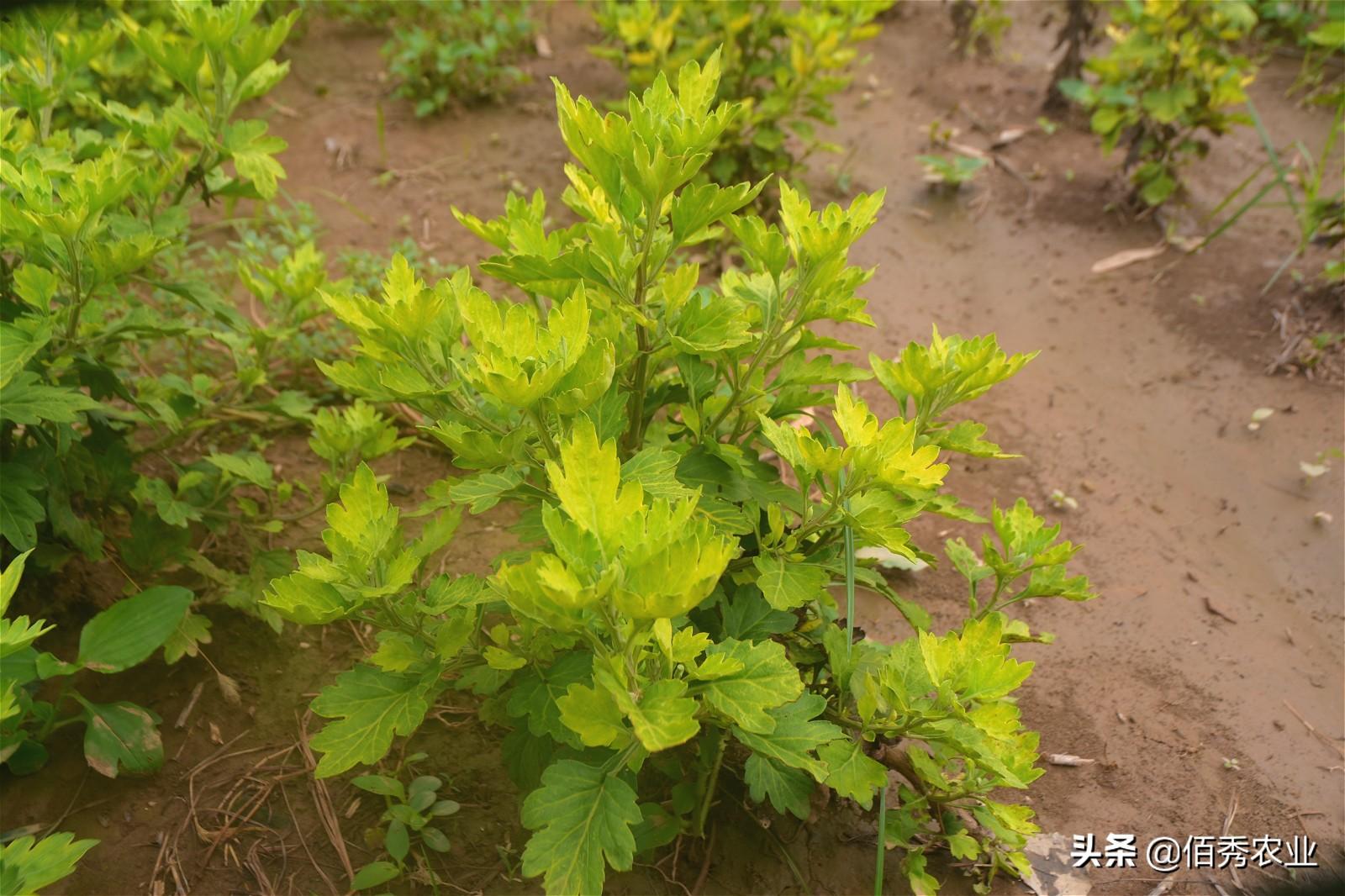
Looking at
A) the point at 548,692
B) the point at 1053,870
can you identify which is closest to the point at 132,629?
the point at 548,692

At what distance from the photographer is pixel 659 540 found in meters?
1.20

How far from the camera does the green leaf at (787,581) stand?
159 centimetres

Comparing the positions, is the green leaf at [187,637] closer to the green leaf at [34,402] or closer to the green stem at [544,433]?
the green leaf at [34,402]

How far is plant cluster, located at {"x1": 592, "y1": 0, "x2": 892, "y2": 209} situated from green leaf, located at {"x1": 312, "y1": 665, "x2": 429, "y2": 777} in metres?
3.04

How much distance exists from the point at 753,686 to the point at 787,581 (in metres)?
0.30

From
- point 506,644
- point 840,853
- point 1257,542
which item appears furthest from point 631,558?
point 1257,542

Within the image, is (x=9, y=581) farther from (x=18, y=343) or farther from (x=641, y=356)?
(x=641, y=356)

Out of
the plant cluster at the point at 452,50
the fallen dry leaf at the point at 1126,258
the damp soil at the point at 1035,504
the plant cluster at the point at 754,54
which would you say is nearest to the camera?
the damp soil at the point at 1035,504

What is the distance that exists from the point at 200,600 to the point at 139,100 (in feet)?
9.27

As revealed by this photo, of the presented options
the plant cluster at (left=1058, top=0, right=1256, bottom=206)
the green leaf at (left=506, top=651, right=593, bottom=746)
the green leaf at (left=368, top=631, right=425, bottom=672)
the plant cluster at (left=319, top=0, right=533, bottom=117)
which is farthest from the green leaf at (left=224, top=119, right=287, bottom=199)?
the plant cluster at (left=1058, top=0, right=1256, bottom=206)

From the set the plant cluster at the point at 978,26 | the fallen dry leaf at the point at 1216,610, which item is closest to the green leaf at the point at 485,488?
the fallen dry leaf at the point at 1216,610

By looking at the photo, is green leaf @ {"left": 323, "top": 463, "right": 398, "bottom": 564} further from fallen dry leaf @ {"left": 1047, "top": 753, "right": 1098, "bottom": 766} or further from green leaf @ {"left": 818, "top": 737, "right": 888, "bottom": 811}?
fallen dry leaf @ {"left": 1047, "top": 753, "right": 1098, "bottom": 766}

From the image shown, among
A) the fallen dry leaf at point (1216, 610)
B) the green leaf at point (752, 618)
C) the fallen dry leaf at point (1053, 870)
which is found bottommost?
the fallen dry leaf at point (1053, 870)

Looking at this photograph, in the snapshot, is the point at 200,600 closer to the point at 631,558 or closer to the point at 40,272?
the point at 40,272
